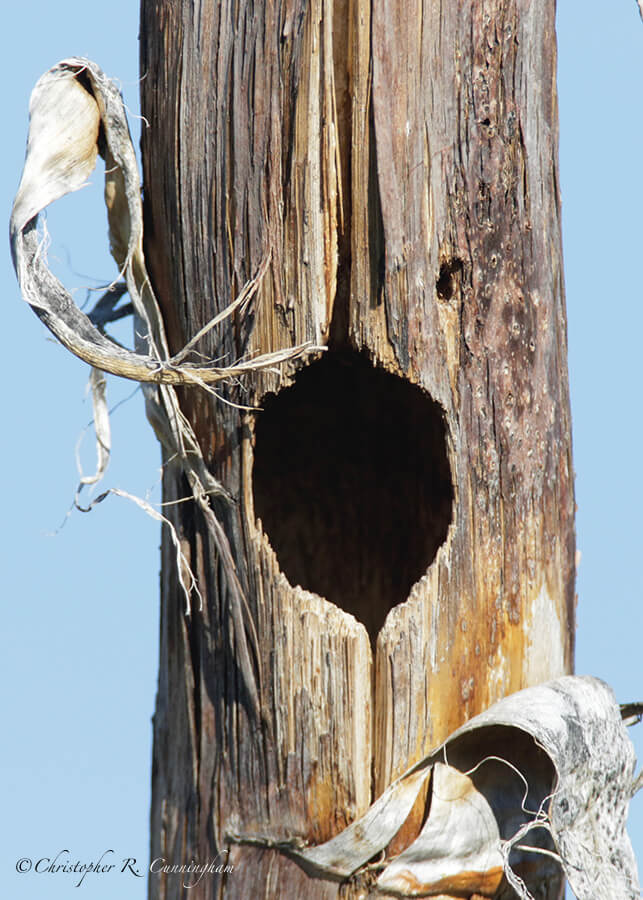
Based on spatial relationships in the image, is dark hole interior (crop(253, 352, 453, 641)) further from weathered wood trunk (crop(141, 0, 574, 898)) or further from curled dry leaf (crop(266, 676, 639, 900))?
curled dry leaf (crop(266, 676, 639, 900))

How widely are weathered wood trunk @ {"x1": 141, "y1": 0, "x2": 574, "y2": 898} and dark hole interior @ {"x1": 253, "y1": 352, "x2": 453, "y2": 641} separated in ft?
2.14

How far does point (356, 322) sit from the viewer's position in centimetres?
371

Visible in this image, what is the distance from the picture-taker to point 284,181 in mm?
3705

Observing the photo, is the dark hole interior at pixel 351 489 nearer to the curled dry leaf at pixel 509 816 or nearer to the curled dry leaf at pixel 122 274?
the curled dry leaf at pixel 122 274

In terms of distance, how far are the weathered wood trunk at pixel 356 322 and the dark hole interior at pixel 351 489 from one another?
0.65 m

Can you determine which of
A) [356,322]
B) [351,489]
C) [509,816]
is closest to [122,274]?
[356,322]

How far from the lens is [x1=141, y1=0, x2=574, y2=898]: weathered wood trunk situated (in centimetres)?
370

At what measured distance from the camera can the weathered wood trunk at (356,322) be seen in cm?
370

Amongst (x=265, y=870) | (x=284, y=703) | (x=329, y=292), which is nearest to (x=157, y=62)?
(x=329, y=292)

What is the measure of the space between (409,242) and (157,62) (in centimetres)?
87

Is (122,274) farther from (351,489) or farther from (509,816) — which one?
(509,816)

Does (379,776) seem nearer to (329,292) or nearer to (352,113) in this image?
(329,292)

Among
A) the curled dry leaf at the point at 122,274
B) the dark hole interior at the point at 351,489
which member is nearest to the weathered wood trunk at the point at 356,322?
the curled dry leaf at the point at 122,274

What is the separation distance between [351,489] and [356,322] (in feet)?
4.37
